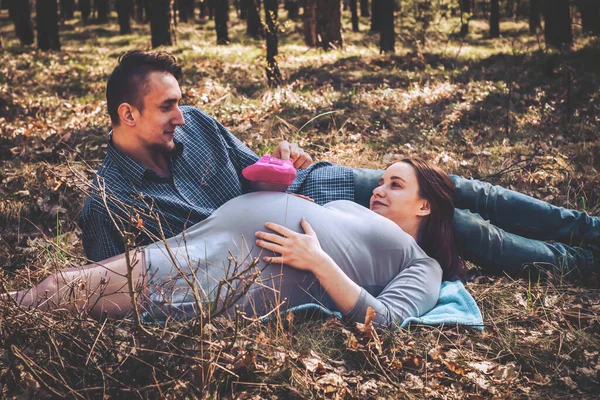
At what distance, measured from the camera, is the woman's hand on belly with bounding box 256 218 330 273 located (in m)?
2.88

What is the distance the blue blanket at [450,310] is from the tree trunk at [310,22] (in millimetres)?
11450

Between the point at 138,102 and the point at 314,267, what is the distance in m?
1.75

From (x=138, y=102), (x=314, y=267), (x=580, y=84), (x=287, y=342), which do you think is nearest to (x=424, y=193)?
(x=314, y=267)

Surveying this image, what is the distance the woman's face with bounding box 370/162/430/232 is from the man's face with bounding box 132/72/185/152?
59.7 inches

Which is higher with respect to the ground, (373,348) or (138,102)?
(138,102)

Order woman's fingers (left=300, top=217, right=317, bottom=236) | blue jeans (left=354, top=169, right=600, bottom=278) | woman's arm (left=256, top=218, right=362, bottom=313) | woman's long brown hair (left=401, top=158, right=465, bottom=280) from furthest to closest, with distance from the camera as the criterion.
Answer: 1. blue jeans (left=354, top=169, right=600, bottom=278)
2. woman's long brown hair (left=401, top=158, right=465, bottom=280)
3. woman's fingers (left=300, top=217, right=317, bottom=236)
4. woman's arm (left=256, top=218, right=362, bottom=313)

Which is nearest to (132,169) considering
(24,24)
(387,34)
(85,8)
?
(387,34)

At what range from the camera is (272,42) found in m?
9.09

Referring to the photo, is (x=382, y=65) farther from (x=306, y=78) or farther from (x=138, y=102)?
(x=138, y=102)

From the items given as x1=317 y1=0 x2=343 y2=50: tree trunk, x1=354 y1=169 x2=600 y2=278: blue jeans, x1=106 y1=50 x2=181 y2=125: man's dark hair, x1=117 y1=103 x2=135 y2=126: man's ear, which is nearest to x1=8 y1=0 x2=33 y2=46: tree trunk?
x1=317 y1=0 x2=343 y2=50: tree trunk

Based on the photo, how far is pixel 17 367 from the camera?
2.43m

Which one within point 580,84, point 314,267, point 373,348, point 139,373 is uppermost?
point 580,84

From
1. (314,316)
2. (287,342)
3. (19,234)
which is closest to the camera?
(287,342)

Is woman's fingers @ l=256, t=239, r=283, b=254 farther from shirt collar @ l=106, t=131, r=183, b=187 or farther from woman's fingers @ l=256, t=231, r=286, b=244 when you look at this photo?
shirt collar @ l=106, t=131, r=183, b=187
